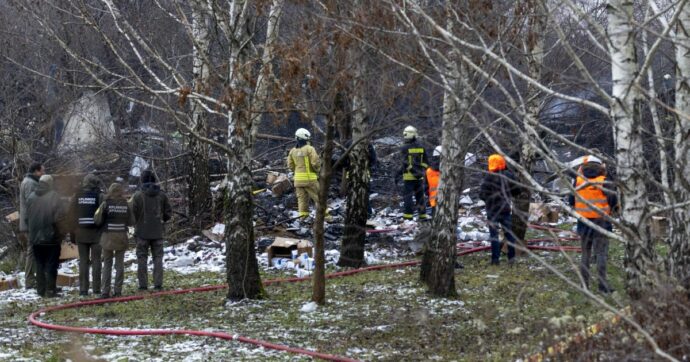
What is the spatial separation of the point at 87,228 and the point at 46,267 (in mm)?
989

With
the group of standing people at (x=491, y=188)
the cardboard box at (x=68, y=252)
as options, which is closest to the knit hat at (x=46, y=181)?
the cardboard box at (x=68, y=252)

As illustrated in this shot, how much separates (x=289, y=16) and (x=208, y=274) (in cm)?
499

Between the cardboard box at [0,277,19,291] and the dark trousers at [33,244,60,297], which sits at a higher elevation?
the dark trousers at [33,244,60,297]

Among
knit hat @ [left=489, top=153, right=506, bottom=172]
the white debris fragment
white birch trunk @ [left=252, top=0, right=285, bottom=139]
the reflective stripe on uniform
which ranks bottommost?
the white debris fragment

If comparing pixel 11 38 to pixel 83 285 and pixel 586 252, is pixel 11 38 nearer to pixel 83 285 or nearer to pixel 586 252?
pixel 83 285

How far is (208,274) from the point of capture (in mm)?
15328

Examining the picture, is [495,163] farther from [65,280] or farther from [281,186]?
[281,186]

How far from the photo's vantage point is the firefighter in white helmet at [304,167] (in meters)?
18.0

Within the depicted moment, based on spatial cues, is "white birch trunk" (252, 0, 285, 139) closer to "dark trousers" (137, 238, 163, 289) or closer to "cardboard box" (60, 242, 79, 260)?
"dark trousers" (137, 238, 163, 289)

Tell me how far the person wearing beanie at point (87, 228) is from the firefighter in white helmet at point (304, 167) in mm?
4876

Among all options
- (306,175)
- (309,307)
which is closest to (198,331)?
(309,307)

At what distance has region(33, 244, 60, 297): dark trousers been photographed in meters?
14.0

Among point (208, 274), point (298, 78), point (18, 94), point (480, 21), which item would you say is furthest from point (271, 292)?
point (18, 94)

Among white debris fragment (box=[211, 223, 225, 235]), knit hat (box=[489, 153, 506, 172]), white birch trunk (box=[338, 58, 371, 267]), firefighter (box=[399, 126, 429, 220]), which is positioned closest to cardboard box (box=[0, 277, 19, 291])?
white debris fragment (box=[211, 223, 225, 235])
